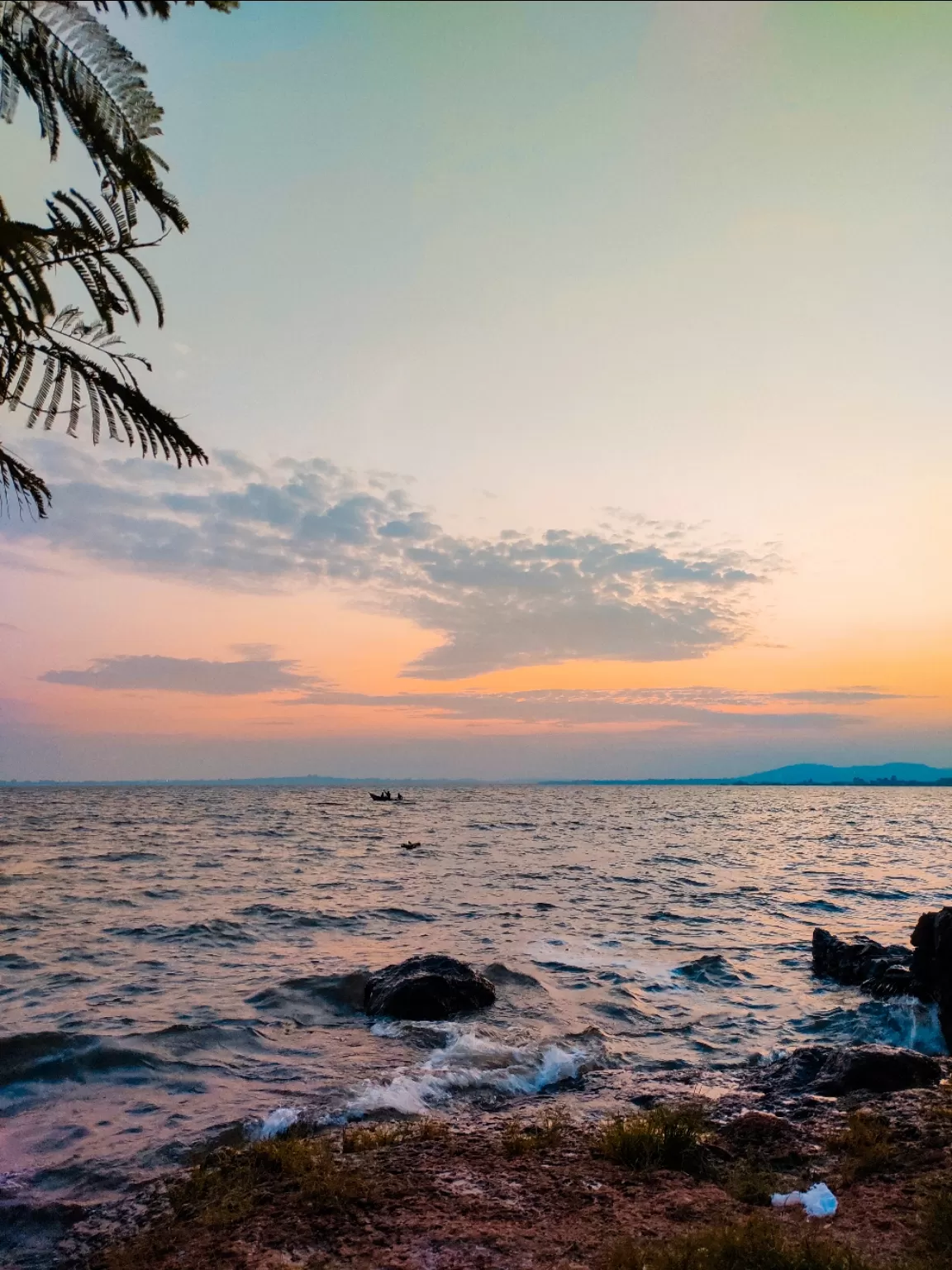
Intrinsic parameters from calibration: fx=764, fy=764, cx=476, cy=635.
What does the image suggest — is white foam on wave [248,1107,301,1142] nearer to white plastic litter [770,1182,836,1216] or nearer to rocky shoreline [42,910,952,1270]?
rocky shoreline [42,910,952,1270]

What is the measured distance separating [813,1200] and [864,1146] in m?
1.51

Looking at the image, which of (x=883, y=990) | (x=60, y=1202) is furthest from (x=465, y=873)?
(x=60, y=1202)

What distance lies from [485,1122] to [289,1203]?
3242mm

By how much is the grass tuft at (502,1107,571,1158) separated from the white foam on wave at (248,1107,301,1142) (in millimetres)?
2710

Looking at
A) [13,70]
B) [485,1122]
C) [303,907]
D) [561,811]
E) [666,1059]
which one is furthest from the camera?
[561,811]

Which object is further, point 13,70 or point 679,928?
point 679,928

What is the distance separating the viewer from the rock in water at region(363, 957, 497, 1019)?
48.1ft

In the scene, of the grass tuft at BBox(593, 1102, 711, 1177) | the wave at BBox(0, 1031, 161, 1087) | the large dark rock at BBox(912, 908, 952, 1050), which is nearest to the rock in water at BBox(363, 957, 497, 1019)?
the wave at BBox(0, 1031, 161, 1087)

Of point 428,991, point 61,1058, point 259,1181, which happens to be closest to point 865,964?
point 428,991

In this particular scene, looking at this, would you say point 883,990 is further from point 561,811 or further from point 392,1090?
point 561,811

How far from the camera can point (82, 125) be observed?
13.1ft

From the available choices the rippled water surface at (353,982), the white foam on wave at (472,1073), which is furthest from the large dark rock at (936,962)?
the white foam on wave at (472,1073)

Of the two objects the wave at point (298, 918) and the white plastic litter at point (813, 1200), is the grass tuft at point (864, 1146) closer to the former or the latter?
the white plastic litter at point (813, 1200)

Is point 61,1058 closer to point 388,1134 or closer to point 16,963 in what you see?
point 388,1134
